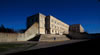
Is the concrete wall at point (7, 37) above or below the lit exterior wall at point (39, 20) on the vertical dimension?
below

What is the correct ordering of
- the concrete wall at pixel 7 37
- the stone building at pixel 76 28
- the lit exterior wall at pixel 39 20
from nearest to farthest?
the concrete wall at pixel 7 37, the lit exterior wall at pixel 39 20, the stone building at pixel 76 28

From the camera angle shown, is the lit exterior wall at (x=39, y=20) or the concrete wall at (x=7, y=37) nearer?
the concrete wall at (x=7, y=37)

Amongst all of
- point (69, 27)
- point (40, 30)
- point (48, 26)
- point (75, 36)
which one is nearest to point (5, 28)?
point (40, 30)

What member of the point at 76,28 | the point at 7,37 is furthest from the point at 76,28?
the point at 7,37

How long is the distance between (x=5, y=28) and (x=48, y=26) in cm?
2042

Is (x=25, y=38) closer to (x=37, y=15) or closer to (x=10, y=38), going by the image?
(x=10, y=38)

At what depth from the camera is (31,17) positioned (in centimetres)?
4106

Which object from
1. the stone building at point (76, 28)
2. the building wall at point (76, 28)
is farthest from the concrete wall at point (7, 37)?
the building wall at point (76, 28)

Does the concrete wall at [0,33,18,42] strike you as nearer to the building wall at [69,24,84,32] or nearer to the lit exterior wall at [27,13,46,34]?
the lit exterior wall at [27,13,46,34]

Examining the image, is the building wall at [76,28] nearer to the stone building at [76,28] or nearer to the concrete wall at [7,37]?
the stone building at [76,28]

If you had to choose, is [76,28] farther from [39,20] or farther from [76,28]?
[39,20]

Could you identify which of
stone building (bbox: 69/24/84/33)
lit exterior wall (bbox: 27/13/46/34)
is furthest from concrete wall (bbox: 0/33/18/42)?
stone building (bbox: 69/24/84/33)

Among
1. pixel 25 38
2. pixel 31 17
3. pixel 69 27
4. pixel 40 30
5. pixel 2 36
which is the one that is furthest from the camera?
pixel 69 27

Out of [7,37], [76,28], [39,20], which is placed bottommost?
[7,37]
